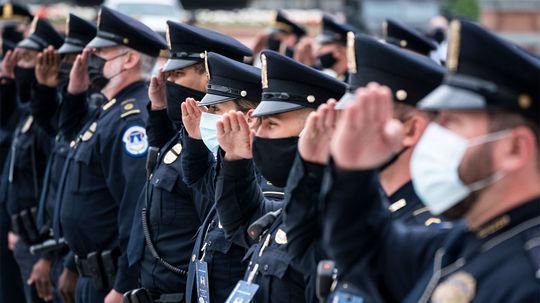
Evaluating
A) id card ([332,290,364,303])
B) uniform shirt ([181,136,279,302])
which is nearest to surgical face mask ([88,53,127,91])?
uniform shirt ([181,136,279,302])

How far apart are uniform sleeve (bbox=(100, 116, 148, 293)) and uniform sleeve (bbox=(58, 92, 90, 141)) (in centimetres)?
107

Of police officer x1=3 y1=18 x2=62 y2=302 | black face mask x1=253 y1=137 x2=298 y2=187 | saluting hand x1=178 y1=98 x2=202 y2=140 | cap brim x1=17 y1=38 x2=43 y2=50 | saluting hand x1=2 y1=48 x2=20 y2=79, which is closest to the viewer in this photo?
black face mask x1=253 y1=137 x2=298 y2=187

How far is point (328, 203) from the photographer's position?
9.79 ft

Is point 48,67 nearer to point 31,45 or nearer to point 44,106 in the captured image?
point 44,106

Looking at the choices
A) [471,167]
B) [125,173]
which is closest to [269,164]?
[471,167]

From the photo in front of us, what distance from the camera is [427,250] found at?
9.97ft

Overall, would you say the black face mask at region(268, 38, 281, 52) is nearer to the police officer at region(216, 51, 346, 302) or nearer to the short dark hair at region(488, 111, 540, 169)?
the police officer at region(216, 51, 346, 302)

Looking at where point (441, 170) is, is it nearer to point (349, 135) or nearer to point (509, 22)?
point (349, 135)

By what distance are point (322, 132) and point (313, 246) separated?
0.41 metres

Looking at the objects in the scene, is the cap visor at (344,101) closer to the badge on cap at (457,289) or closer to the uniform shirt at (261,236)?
the uniform shirt at (261,236)

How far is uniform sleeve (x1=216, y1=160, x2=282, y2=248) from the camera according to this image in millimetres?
4438

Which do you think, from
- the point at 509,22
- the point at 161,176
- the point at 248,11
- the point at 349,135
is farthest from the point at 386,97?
the point at 509,22

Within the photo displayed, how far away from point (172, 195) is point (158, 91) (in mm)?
711

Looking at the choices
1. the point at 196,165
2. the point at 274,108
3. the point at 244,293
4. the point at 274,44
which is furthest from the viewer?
the point at 274,44
